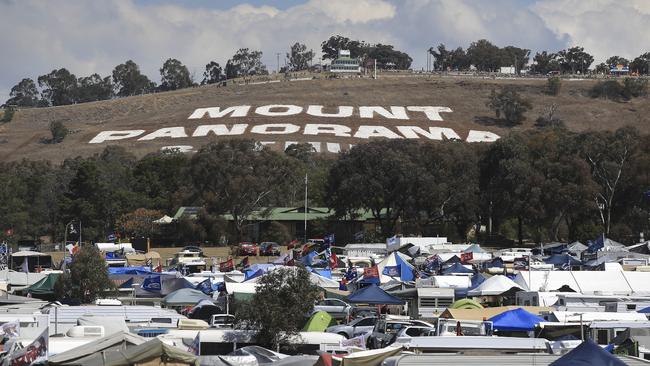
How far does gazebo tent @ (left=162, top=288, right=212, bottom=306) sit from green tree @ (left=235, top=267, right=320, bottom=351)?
8.50m

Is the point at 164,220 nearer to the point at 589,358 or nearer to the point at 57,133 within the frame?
the point at 589,358

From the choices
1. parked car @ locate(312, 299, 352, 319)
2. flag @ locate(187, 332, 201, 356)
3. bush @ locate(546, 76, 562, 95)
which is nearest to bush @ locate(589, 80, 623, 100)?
bush @ locate(546, 76, 562, 95)

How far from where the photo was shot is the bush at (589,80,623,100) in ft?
504

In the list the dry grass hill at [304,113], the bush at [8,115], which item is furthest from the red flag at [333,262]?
the bush at [8,115]

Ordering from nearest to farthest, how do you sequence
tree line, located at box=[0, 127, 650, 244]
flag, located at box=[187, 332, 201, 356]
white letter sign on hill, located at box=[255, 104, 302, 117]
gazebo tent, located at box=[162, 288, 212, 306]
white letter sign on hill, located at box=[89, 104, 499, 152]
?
flag, located at box=[187, 332, 201, 356]
gazebo tent, located at box=[162, 288, 212, 306]
tree line, located at box=[0, 127, 650, 244]
white letter sign on hill, located at box=[89, 104, 499, 152]
white letter sign on hill, located at box=[255, 104, 302, 117]

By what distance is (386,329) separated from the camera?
2642 cm

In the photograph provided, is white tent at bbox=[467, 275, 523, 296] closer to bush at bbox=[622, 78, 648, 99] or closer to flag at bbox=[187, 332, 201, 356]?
A: flag at bbox=[187, 332, 201, 356]

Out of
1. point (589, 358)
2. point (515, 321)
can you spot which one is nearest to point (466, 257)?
point (515, 321)

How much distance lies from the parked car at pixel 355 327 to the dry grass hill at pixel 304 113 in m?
101

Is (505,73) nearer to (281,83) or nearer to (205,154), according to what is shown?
(281,83)

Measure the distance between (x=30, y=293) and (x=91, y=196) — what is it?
41.3 m

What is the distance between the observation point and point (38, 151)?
138 metres

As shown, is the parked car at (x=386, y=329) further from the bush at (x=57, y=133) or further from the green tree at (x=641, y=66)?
the green tree at (x=641, y=66)

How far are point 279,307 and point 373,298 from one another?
7.78 metres
